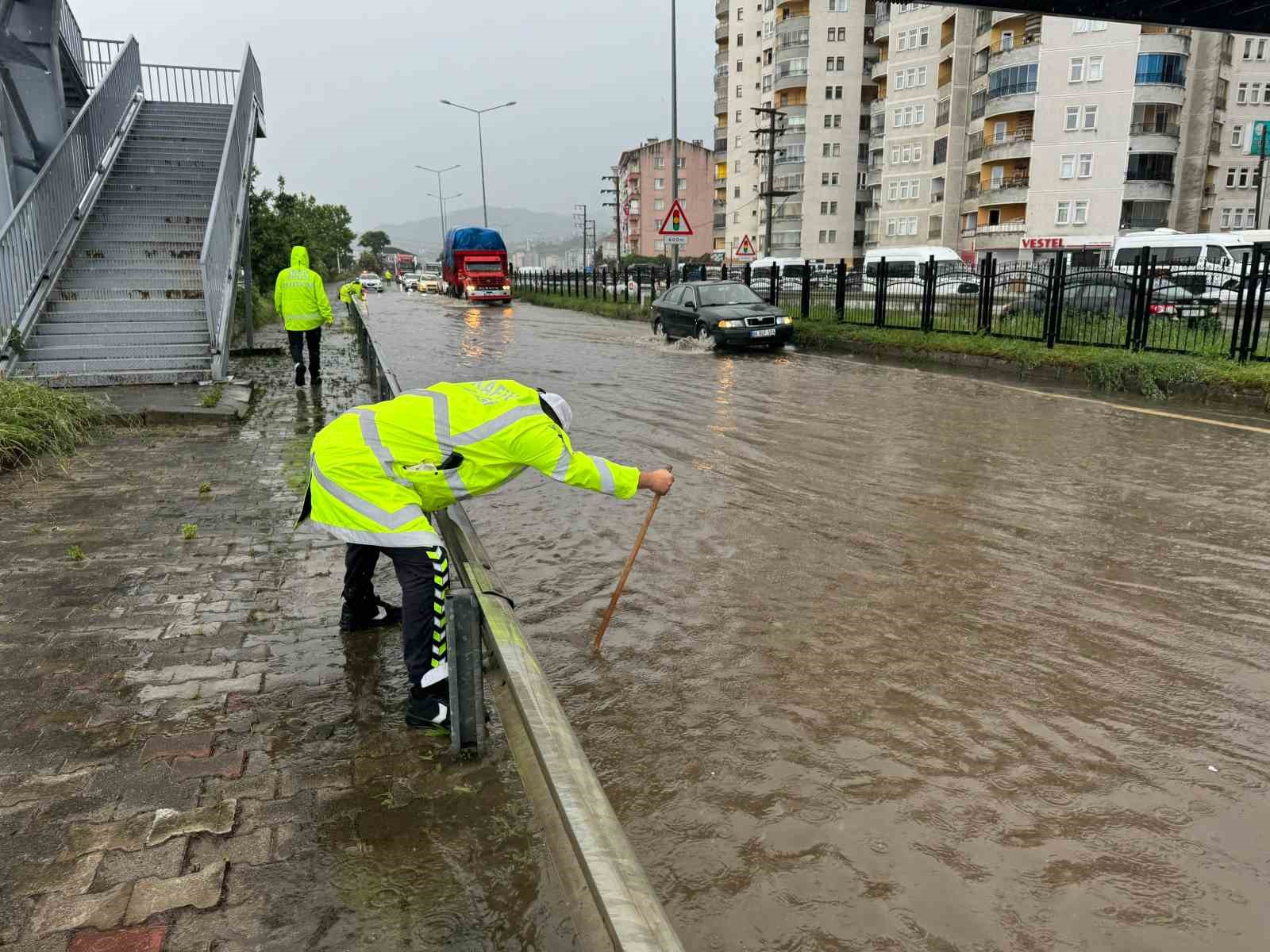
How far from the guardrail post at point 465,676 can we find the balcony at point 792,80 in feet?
260

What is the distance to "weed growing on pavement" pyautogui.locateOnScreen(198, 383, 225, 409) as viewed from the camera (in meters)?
10.2

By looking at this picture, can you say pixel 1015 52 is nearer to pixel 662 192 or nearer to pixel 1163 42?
pixel 1163 42

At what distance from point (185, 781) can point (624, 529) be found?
373 cm

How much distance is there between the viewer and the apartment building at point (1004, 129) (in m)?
50.3

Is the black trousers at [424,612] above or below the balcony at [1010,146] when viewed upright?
below

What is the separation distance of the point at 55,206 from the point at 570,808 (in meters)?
14.1

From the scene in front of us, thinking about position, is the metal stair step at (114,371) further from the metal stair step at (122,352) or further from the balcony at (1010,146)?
the balcony at (1010,146)

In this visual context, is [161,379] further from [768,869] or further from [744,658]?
[768,869]

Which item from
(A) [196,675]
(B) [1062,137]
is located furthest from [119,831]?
(B) [1062,137]

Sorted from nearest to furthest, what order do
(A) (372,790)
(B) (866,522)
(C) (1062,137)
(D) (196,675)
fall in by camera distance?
(A) (372,790)
(D) (196,675)
(B) (866,522)
(C) (1062,137)

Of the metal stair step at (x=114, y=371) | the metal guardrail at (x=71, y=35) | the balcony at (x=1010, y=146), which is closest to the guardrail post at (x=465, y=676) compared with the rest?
the metal stair step at (x=114, y=371)

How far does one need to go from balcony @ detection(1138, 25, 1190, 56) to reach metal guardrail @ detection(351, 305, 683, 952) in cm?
5724

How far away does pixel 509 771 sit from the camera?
11.1 ft

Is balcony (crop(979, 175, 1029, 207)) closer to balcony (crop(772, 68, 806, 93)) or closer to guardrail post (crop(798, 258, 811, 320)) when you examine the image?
balcony (crop(772, 68, 806, 93))
